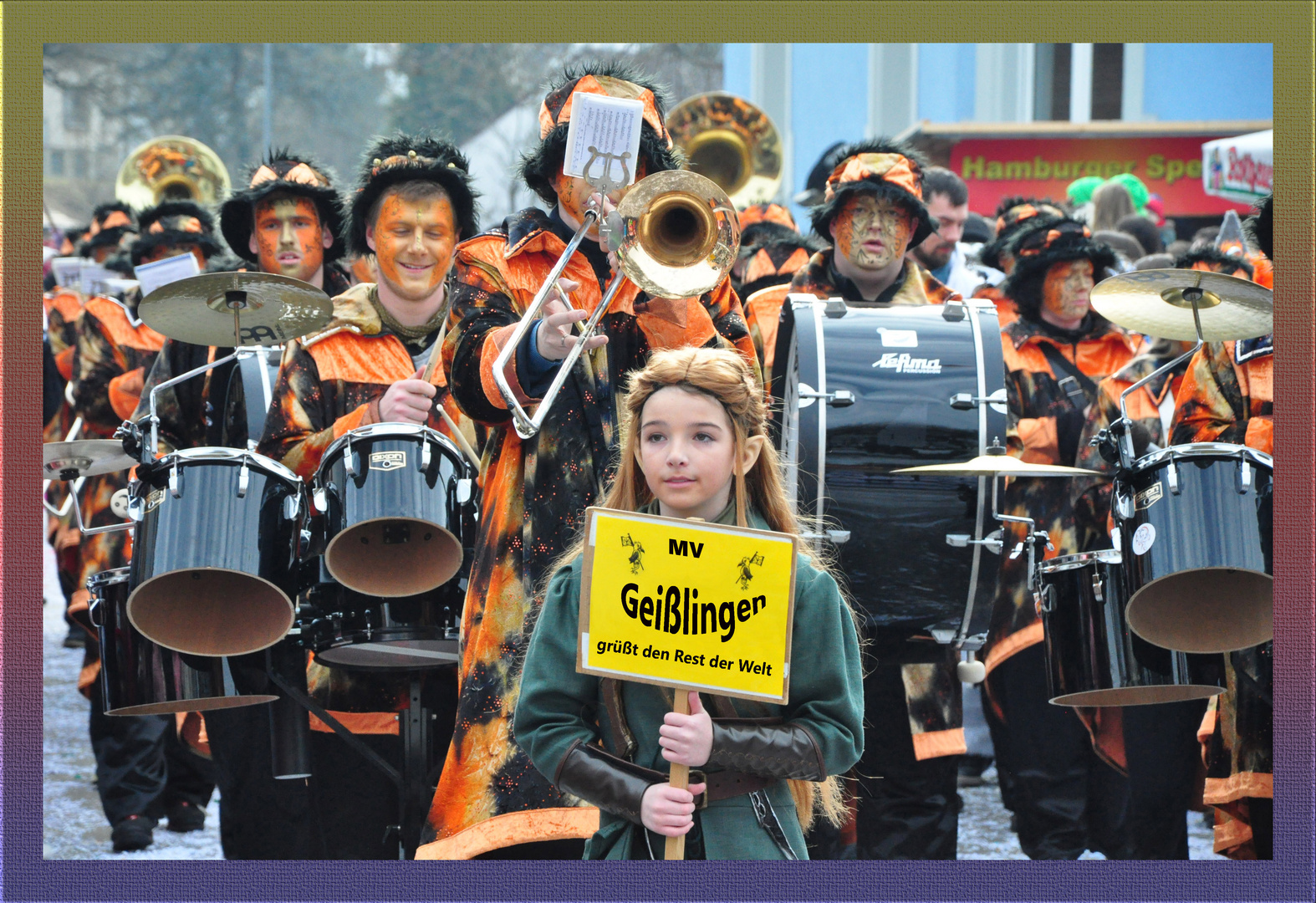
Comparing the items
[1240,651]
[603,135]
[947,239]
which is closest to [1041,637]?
[1240,651]

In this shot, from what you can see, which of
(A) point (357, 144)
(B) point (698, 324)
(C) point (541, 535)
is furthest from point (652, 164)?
(A) point (357, 144)

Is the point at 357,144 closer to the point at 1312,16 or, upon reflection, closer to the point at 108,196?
the point at 108,196

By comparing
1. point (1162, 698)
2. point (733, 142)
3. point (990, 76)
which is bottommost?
point (1162, 698)

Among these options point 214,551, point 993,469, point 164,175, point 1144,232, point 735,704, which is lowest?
point 735,704

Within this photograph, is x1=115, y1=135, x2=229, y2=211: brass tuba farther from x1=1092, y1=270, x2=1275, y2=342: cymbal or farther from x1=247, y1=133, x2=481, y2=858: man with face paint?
x1=1092, y1=270, x2=1275, y2=342: cymbal

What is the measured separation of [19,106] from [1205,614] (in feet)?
10.3

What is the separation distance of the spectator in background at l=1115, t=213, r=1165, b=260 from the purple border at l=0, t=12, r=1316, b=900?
5125 millimetres

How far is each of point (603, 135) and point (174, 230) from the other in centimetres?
436

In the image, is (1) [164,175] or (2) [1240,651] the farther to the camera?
(1) [164,175]

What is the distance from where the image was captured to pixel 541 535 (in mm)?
3822

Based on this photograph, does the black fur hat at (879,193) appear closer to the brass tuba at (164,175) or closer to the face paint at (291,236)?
the face paint at (291,236)

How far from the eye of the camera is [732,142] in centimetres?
1112

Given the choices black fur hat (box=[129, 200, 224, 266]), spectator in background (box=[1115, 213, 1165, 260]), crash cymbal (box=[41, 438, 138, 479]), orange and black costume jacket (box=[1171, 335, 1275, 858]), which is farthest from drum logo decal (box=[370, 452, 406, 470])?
spectator in background (box=[1115, 213, 1165, 260])

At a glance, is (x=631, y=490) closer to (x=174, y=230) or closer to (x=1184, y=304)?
(x=1184, y=304)
